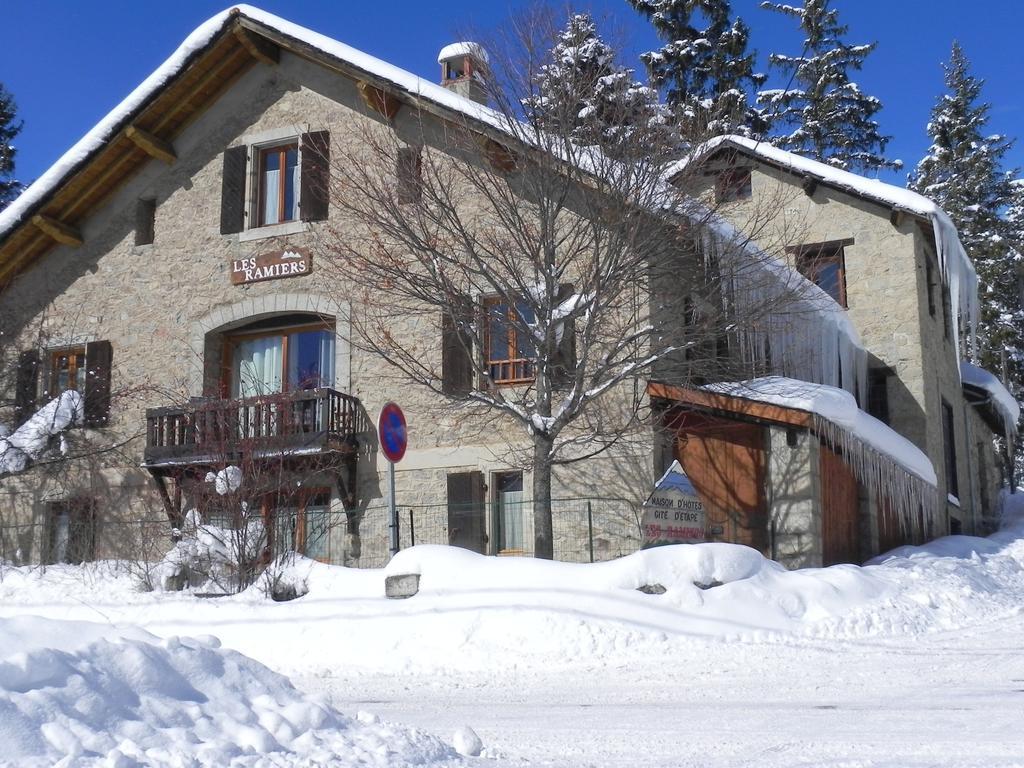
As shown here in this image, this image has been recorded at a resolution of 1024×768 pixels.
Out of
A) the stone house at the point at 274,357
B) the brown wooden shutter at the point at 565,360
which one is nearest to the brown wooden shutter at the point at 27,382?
the stone house at the point at 274,357

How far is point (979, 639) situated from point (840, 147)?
25.6m

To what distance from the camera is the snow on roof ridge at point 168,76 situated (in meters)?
17.8

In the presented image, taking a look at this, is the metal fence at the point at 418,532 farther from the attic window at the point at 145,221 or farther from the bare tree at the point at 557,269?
the attic window at the point at 145,221

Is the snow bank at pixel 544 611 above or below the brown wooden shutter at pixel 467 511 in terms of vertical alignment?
below

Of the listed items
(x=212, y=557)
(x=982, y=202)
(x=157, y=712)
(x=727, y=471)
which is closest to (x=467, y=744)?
(x=157, y=712)

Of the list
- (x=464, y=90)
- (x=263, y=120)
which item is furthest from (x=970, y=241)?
(x=263, y=120)

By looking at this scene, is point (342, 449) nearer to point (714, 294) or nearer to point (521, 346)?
point (521, 346)

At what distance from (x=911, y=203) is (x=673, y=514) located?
9587 millimetres

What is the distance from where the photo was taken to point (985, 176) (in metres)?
35.6

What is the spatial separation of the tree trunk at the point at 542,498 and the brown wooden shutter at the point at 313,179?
22.4ft

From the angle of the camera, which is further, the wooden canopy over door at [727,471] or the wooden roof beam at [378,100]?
the wooden roof beam at [378,100]

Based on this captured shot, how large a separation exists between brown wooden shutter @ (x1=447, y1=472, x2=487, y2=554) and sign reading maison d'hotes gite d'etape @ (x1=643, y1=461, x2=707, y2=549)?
3.89 m

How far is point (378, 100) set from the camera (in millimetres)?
17969

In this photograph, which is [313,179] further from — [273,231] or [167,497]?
[167,497]
